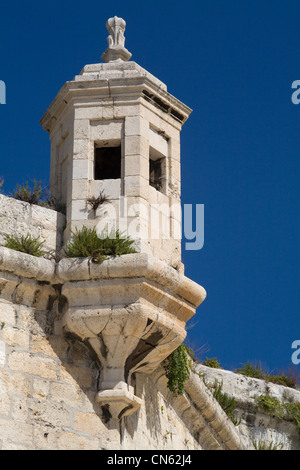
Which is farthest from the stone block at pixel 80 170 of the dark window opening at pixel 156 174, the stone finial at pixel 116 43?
the stone finial at pixel 116 43

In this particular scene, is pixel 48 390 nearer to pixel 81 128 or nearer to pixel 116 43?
pixel 81 128

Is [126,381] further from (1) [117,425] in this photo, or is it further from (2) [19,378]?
(2) [19,378]

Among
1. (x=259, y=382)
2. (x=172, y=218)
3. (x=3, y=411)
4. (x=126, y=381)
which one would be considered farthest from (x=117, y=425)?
(x=259, y=382)

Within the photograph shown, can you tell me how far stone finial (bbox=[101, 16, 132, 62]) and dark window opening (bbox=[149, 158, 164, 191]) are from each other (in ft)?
4.39

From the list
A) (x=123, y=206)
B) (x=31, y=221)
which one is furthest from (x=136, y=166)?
(x=31, y=221)

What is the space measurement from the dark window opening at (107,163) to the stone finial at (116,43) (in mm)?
1131

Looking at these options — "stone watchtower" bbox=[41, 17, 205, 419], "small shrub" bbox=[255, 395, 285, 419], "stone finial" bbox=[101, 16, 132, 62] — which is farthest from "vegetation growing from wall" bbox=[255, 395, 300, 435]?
"stone finial" bbox=[101, 16, 132, 62]

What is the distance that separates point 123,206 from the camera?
1265 cm

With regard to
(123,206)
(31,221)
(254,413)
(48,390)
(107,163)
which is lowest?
(48,390)

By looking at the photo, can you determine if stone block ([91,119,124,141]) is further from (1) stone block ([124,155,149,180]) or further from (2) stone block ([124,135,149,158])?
(1) stone block ([124,155,149,180])

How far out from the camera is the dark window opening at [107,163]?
13.8 metres

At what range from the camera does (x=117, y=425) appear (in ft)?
39.3

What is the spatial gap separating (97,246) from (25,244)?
0.78 meters

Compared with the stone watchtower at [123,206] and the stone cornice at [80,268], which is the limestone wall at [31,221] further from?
the stone cornice at [80,268]
